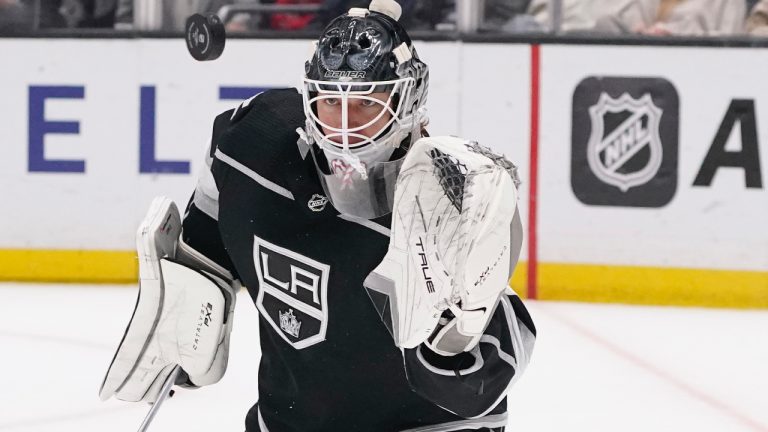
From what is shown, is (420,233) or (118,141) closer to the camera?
(420,233)

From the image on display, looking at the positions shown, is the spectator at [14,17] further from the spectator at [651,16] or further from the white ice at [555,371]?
the spectator at [651,16]

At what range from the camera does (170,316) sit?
1.69 metres

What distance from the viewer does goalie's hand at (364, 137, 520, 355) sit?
1190 millimetres

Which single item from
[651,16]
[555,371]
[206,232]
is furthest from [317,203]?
[651,16]

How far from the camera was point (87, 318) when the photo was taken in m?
3.66

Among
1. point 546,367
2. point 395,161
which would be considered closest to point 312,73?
point 395,161

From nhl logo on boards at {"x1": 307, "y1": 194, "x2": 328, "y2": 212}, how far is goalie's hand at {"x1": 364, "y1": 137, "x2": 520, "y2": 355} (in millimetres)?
202

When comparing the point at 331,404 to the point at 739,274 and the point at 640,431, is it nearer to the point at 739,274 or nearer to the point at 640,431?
the point at 640,431

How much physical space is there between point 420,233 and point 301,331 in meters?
0.31

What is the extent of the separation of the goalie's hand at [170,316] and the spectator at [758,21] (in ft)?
9.55

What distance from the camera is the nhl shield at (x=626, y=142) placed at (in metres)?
4.08

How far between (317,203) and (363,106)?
154 mm

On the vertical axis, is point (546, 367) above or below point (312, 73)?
below

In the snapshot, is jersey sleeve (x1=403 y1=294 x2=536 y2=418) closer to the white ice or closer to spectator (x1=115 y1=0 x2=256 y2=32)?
the white ice
